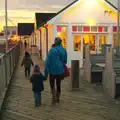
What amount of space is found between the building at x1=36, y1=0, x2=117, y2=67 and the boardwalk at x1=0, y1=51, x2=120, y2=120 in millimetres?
11675

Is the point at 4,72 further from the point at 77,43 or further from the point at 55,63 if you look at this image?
the point at 77,43

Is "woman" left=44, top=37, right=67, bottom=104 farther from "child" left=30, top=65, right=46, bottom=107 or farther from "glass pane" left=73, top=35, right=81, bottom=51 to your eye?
"glass pane" left=73, top=35, right=81, bottom=51

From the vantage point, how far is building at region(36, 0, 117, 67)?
23172mm

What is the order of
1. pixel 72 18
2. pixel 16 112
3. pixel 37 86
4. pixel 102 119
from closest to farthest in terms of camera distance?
pixel 102 119 → pixel 16 112 → pixel 37 86 → pixel 72 18

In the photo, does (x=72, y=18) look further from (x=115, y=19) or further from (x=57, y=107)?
(x=57, y=107)

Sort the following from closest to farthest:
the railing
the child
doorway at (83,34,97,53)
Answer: the child → the railing → doorway at (83,34,97,53)

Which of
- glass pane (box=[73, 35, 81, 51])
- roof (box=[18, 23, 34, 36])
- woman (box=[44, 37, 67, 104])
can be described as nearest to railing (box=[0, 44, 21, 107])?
woman (box=[44, 37, 67, 104])

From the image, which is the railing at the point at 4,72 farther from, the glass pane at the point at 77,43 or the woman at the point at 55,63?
the glass pane at the point at 77,43

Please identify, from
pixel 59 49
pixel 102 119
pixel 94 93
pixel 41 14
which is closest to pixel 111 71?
pixel 94 93

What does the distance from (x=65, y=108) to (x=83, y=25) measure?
14791mm

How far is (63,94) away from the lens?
11344 mm

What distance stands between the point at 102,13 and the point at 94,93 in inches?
518

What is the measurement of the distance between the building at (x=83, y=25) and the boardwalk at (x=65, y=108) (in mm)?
11675

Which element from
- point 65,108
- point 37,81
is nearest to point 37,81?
point 37,81
